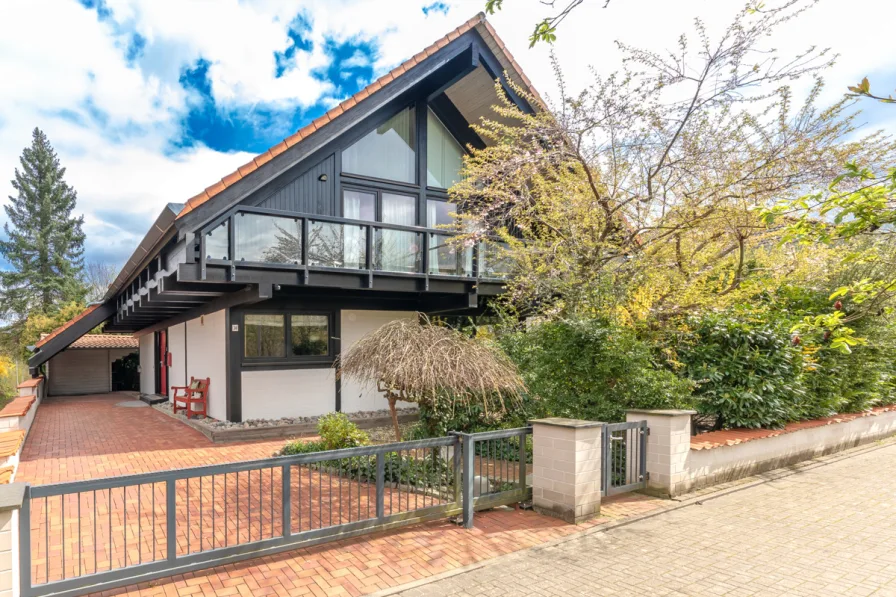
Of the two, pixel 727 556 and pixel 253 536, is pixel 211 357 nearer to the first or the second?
pixel 253 536

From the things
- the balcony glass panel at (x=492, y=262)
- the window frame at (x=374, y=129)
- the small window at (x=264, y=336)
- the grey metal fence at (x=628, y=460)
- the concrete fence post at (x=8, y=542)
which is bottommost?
the grey metal fence at (x=628, y=460)

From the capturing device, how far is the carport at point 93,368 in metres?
20.9

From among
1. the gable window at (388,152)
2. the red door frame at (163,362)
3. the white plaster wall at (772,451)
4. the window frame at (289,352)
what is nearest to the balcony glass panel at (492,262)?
the gable window at (388,152)

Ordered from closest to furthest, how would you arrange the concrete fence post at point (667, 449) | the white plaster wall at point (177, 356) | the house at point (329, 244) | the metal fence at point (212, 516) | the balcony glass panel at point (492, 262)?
the metal fence at point (212, 516) → the concrete fence post at point (667, 449) → the house at point (329, 244) → the balcony glass panel at point (492, 262) → the white plaster wall at point (177, 356)

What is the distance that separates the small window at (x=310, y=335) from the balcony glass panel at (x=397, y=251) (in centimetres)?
223

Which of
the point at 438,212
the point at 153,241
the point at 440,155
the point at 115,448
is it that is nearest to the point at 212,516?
the point at 115,448

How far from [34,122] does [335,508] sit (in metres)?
43.4

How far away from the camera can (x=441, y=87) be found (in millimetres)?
11938

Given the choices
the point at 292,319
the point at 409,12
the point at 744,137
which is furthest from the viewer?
the point at 292,319

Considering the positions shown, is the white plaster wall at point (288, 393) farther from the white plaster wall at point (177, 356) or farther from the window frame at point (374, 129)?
the window frame at point (374, 129)

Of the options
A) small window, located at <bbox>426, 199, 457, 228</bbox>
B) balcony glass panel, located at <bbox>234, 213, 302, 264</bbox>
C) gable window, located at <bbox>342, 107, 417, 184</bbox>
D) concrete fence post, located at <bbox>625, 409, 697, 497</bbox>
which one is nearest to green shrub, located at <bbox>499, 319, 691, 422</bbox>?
concrete fence post, located at <bbox>625, 409, 697, 497</bbox>

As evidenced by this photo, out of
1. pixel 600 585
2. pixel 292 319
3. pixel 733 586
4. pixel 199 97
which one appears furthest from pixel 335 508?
pixel 199 97

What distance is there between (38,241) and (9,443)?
3800 centimetres

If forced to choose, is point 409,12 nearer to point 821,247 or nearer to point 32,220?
point 821,247
